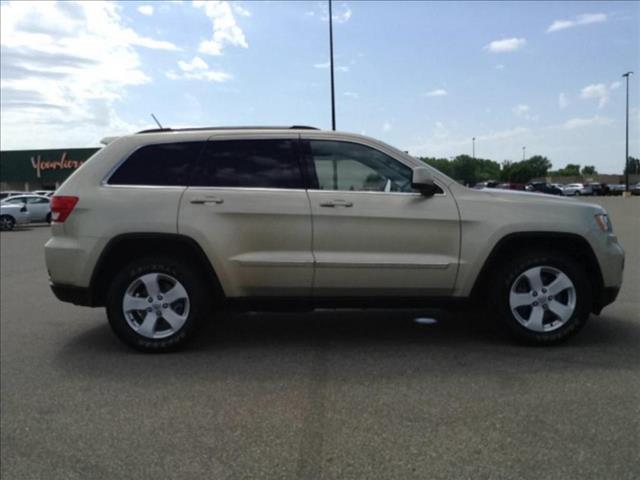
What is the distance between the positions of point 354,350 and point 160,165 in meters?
2.26

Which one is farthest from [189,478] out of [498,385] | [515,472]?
[498,385]

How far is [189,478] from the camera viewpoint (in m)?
2.97

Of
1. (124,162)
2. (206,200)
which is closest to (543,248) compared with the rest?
(206,200)

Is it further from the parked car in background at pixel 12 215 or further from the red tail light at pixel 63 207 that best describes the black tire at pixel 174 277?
the parked car in background at pixel 12 215

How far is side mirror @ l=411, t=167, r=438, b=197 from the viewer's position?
15.3 ft

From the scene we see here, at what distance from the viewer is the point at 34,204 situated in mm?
26891

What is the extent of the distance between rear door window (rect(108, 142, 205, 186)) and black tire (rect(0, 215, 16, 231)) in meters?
23.2

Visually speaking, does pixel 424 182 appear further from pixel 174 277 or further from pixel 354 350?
pixel 174 277

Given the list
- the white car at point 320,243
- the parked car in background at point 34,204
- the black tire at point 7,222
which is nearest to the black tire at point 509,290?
the white car at point 320,243

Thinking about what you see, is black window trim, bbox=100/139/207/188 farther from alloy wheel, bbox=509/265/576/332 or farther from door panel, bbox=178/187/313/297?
alloy wheel, bbox=509/265/576/332

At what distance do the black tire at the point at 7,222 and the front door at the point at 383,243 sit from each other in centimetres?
2421

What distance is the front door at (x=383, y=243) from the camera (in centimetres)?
479

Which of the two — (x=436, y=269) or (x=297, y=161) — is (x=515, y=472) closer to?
(x=436, y=269)

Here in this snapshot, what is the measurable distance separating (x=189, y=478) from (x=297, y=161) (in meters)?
2.77
